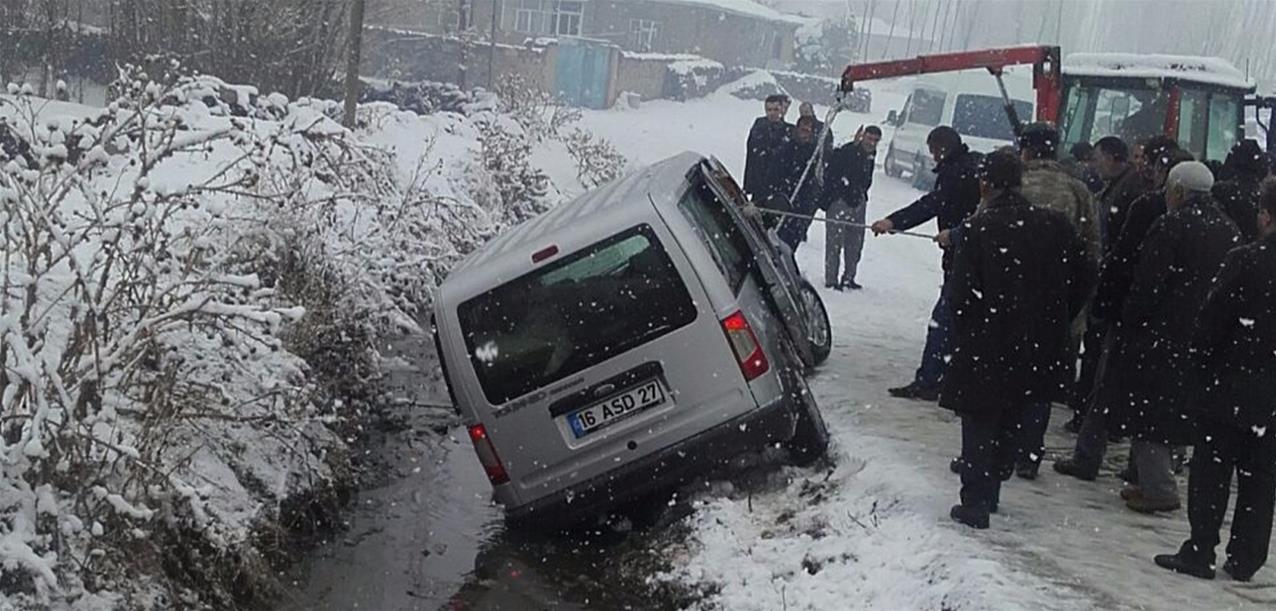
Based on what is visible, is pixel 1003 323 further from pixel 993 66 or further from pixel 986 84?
pixel 986 84

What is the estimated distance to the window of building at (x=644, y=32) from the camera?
214ft

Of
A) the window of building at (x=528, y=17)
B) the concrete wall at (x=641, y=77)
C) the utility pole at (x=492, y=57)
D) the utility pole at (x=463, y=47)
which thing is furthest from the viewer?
the window of building at (x=528, y=17)

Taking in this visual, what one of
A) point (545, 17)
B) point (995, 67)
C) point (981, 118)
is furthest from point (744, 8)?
point (995, 67)

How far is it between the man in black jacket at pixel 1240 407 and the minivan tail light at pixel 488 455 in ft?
10.8

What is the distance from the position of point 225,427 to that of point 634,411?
2.09 meters

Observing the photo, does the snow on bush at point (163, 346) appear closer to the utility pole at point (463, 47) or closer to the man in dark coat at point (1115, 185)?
the man in dark coat at point (1115, 185)

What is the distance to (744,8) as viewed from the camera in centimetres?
6644

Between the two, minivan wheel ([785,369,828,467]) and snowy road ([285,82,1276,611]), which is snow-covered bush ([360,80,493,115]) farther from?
minivan wheel ([785,369,828,467])

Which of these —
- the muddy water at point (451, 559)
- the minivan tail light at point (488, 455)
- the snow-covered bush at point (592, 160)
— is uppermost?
the snow-covered bush at point (592, 160)

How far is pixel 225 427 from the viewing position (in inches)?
260

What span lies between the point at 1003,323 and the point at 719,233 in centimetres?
196

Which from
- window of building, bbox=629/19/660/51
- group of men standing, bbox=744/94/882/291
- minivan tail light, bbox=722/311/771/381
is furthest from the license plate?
window of building, bbox=629/19/660/51

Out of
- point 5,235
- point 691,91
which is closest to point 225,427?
point 5,235

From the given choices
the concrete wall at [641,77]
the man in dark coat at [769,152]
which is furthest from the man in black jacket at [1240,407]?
the concrete wall at [641,77]
